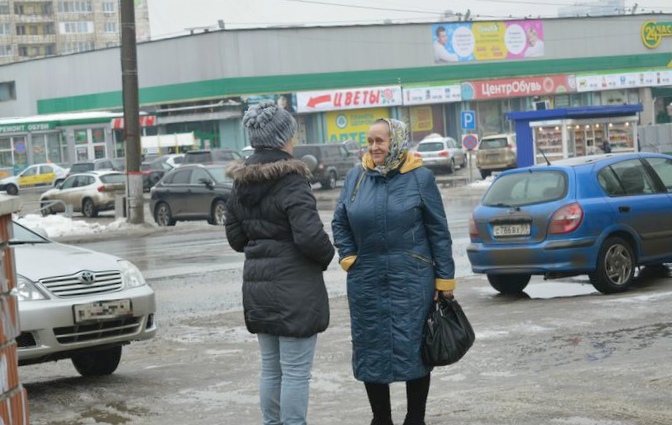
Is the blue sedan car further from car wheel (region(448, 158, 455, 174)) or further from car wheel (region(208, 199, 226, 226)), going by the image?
car wheel (region(448, 158, 455, 174))

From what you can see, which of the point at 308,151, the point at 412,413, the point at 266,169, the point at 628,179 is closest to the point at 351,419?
the point at 412,413

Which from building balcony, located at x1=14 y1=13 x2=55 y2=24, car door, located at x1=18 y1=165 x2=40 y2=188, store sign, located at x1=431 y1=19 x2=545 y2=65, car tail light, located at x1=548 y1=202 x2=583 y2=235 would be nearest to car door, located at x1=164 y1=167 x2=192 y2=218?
car tail light, located at x1=548 y1=202 x2=583 y2=235

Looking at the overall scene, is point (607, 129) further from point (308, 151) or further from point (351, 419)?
point (351, 419)

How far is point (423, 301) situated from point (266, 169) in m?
1.02

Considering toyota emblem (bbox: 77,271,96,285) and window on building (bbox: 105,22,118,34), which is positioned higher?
window on building (bbox: 105,22,118,34)

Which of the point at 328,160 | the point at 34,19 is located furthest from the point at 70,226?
the point at 34,19

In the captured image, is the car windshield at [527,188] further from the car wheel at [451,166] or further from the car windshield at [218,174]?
the car wheel at [451,166]

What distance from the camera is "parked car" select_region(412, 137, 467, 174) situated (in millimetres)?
55406

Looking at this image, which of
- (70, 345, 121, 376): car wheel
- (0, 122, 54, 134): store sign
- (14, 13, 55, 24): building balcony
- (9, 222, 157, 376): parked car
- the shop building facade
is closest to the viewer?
(9, 222, 157, 376): parked car

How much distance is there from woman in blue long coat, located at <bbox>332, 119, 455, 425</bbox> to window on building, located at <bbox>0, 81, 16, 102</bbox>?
83431 mm

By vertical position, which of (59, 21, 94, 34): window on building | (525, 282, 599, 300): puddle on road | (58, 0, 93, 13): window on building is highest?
(58, 0, 93, 13): window on building

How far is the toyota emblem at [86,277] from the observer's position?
8.96 meters

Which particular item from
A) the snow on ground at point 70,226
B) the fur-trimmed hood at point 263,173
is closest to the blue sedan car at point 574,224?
the fur-trimmed hood at point 263,173

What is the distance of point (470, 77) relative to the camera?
7750 centimetres
